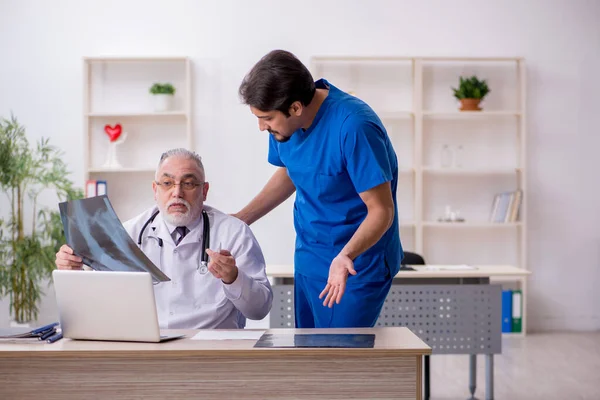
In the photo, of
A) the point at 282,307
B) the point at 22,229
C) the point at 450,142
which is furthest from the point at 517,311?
the point at 22,229

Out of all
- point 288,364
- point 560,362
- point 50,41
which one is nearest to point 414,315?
point 560,362

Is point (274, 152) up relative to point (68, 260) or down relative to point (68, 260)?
up

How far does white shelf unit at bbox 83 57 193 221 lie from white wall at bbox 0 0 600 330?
11 cm

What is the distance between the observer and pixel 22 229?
5547mm

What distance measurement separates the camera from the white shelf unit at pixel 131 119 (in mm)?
6125

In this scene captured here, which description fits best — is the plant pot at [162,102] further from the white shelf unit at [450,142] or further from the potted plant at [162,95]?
the white shelf unit at [450,142]

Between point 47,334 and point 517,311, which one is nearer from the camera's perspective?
point 47,334

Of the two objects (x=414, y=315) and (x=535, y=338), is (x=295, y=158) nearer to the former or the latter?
(x=414, y=315)

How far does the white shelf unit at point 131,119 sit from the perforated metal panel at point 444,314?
2.67 m

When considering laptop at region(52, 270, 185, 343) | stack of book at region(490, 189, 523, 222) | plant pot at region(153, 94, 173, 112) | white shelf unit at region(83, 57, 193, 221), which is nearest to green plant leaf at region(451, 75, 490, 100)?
stack of book at region(490, 189, 523, 222)

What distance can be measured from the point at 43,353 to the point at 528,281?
516 centimetres

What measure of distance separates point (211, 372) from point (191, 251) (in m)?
0.73

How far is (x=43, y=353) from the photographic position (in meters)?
1.69

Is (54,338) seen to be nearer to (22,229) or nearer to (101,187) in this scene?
(22,229)
